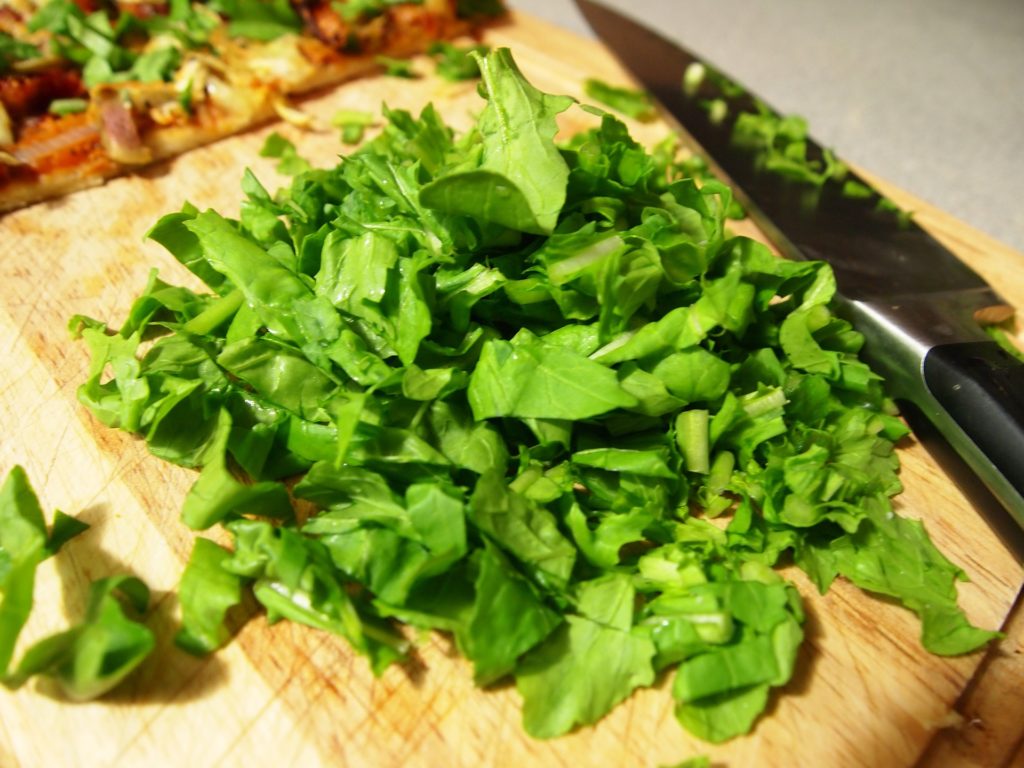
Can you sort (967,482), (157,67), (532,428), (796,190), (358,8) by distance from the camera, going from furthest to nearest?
(358,8) < (157,67) < (796,190) < (967,482) < (532,428)

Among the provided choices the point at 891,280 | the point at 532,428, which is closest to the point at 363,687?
the point at 532,428

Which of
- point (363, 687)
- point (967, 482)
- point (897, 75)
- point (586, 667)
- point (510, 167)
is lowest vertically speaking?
point (363, 687)

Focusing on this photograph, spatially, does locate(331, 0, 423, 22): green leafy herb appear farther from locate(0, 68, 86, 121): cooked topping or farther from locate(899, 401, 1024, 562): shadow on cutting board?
locate(899, 401, 1024, 562): shadow on cutting board

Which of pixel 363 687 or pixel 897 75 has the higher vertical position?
pixel 897 75

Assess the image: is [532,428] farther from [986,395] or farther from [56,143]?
[56,143]

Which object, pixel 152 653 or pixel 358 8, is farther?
pixel 358 8

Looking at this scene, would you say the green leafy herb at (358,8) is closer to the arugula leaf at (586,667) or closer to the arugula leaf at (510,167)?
the arugula leaf at (510,167)

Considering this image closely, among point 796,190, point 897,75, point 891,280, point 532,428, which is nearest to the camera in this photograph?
point 532,428

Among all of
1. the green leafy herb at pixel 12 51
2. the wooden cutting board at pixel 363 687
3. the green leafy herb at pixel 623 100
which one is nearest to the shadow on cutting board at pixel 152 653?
the wooden cutting board at pixel 363 687
